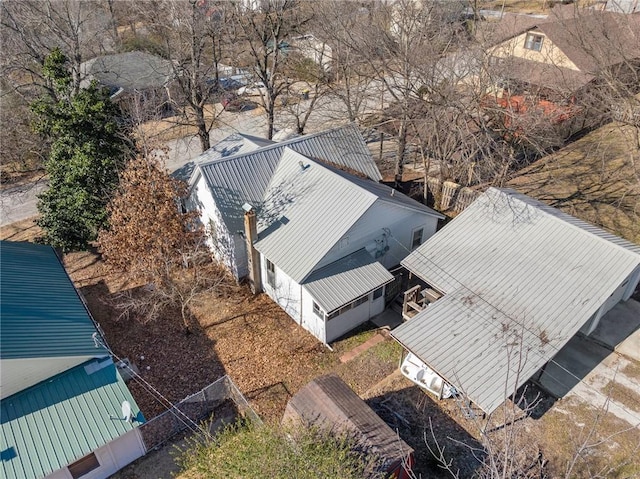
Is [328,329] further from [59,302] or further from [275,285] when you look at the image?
[59,302]

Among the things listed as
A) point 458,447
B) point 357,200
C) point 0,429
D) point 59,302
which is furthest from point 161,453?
point 357,200

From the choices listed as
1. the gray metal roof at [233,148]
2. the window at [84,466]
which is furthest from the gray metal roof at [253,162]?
the window at [84,466]

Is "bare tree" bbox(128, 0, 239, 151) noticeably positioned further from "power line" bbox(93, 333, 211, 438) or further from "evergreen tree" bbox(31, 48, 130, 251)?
"power line" bbox(93, 333, 211, 438)

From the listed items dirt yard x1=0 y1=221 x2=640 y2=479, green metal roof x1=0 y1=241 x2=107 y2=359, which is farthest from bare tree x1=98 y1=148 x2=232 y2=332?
green metal roof x1=0 y1=241 x2=107 y2=359

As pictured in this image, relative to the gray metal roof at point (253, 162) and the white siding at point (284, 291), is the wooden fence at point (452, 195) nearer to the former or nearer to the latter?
the gray metal roof at point (253, 162)

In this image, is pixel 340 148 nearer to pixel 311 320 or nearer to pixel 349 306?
pixel 349 306

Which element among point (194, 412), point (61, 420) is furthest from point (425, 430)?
point (61, 420)
